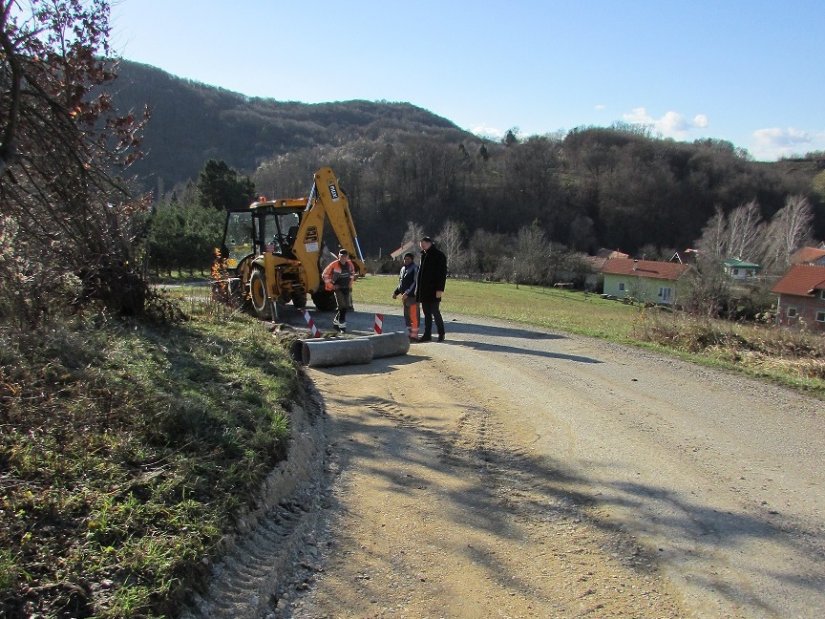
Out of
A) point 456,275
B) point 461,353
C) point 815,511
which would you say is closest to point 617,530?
point 815,511

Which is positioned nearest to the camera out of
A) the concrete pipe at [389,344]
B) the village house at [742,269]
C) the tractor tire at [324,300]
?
the concrete pipe at [389,344]

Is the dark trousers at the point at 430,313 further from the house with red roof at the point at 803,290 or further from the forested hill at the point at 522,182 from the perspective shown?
the forested hill at the point at 522,182

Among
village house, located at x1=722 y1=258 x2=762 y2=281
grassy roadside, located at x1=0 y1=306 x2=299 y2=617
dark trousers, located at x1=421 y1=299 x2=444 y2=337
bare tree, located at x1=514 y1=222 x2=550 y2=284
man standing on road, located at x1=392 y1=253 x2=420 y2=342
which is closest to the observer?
grassy roadside, located at x1=0 y1=306 x2=299 y2=617

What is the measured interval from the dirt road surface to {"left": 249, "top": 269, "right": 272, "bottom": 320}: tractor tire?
293 inches

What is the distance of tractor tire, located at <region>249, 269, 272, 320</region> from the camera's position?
16.3 meters

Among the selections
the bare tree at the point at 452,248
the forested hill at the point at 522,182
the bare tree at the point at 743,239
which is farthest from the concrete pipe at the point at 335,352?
the forested hill at the point at 522,182

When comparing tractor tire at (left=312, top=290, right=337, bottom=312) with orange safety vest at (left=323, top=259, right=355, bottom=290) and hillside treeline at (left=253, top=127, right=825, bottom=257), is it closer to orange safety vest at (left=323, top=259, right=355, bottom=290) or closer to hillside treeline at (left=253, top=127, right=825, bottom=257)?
orange safety vest at (left=323, top=259, right=355, bottom=290)

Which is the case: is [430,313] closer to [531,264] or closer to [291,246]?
[291,246]

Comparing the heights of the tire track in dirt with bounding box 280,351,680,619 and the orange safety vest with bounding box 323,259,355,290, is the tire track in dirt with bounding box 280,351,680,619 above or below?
below

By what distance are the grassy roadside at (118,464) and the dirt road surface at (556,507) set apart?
407mm

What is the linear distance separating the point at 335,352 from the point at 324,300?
28.4 ft

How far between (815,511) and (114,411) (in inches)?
224

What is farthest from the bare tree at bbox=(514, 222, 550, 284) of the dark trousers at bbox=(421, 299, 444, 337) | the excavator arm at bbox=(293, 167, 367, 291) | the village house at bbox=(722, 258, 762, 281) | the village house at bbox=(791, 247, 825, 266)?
the dark trousers at bbox=(421, 299, 444, 337)

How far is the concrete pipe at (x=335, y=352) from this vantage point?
10.6m
